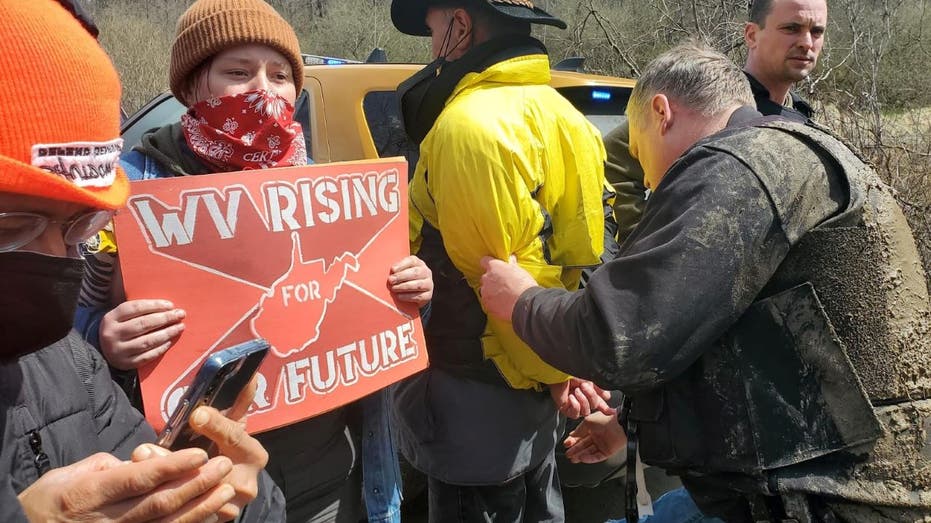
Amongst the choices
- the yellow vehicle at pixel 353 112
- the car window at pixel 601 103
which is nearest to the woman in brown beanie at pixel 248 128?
the yellow vehicle at pixel 353 112

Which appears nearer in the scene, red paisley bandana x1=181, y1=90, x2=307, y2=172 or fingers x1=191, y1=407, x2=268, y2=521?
fingers x1=191, y1=407, x2=268, y2=521

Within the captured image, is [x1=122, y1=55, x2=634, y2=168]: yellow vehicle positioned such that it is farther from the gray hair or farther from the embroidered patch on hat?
the embroidered patch on hat

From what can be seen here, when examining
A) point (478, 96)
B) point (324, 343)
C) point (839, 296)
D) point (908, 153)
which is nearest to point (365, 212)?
point (324, 343)

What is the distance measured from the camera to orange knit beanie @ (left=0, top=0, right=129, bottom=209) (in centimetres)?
85

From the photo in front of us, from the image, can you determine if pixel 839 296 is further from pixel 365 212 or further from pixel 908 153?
pixel 908 153

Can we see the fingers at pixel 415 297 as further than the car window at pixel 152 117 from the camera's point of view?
No

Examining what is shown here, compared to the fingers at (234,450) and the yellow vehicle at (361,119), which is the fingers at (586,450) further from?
the fingers at (234,450)

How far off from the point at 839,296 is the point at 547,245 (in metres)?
0.89

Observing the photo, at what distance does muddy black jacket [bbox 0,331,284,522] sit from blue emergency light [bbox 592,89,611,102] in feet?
9.87

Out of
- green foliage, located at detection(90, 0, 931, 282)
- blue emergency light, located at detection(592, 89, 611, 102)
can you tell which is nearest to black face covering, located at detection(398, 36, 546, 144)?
blue emergency light, located at detection(592, 89, 611, 102)

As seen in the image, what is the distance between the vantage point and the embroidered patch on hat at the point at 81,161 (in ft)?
2.91

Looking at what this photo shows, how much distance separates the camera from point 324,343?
5.61ft

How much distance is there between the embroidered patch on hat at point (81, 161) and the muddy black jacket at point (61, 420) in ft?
1.08

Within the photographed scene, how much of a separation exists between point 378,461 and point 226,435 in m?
1.04
